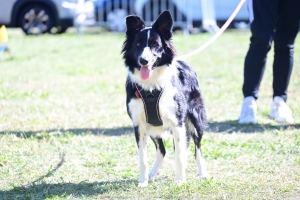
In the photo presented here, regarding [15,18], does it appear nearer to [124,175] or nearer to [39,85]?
[39,85]

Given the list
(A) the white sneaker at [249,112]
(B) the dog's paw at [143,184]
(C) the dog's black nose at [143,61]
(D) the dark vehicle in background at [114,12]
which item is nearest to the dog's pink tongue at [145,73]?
(C) the dog's black nose at [143,61]

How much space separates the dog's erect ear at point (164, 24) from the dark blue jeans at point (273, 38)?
2.16 meters

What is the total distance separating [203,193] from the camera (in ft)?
14.6

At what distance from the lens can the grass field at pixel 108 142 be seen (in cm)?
461

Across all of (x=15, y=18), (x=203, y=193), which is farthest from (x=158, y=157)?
(x=15, y=18)

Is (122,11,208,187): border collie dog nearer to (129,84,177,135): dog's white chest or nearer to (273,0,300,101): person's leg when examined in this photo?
(129,84,177,135): dog's white chest

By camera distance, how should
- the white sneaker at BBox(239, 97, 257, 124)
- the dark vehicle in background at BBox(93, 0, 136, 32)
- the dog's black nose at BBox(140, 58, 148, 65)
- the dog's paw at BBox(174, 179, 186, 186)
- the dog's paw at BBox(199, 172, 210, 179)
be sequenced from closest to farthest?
the dog's black nose at BBox(140, 58, 148, 65) → the dog's paw at BBox(174, 179, 186, 186) → the dog's paw at BBox(199, 172, 210, 179) → the white sneaker at BBox(239, 97, 257, 124) → the dark vehicle in background at BBox(93, 0, 136, 32)

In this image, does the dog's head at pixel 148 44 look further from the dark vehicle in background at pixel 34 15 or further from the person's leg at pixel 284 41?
the dark vehicle in background at pixel 34 15

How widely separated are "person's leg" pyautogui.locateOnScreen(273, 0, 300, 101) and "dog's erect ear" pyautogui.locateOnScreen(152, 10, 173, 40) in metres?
2.39

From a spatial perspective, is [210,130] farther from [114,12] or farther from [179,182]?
[114,12]

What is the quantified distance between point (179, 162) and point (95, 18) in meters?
13.7

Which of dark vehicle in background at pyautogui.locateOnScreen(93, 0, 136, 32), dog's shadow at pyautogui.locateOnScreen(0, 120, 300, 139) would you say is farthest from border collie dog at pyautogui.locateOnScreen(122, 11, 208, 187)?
dark vehicle in background at pyautogui.locateOnScreen(93, 0, 136, 32)

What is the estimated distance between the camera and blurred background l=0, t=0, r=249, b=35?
16281mm

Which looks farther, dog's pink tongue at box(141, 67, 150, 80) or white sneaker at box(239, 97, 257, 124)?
white sneaker at box(239, 97, 257, 124)
